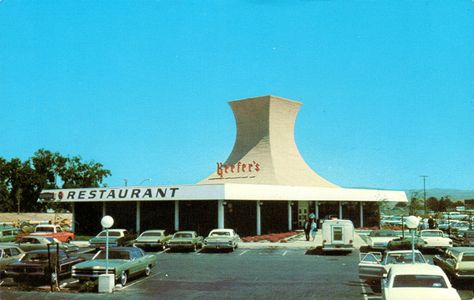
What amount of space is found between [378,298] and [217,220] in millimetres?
23006

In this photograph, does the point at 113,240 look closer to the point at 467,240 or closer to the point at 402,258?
the point at 402,258

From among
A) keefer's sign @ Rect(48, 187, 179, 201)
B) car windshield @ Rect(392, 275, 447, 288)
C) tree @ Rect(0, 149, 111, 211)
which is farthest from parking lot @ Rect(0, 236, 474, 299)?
tree @ Rect(0, 149, 111, 211)

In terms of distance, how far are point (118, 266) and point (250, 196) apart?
70.0ft

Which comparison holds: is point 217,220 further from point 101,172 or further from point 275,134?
point 101,172

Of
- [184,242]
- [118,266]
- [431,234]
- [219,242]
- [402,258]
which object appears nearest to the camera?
[402,258]

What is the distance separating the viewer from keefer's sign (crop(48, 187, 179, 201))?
37.7 m

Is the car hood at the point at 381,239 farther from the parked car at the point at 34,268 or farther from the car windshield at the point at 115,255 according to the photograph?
the parked car at the point at 34,268

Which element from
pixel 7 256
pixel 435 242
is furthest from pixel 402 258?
pixel 7 256

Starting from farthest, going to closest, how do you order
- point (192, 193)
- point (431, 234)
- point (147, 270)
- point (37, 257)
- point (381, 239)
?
point (192, 193)
point (431, 234)
point (381, 239)
point (147, 270)
point (37, 257)

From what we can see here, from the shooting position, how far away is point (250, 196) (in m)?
38.3

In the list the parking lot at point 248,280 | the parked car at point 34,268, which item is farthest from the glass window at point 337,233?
the parked car at point 34,268

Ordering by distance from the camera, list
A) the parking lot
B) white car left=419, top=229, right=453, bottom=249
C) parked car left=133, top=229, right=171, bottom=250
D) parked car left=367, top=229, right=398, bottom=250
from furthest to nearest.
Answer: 1. parked car left=133, top=229, right=171, bottom=250
2. parked car left=367, top=229, right=398, bottom=250
3. white car left=419, top=229, right=453, bottom=249
4. the parking lot

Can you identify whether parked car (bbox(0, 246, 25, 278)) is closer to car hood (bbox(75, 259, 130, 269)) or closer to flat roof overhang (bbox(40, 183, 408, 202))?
car hood (bbox(75, 259, 130, 269))

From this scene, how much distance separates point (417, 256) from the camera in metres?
16.8
